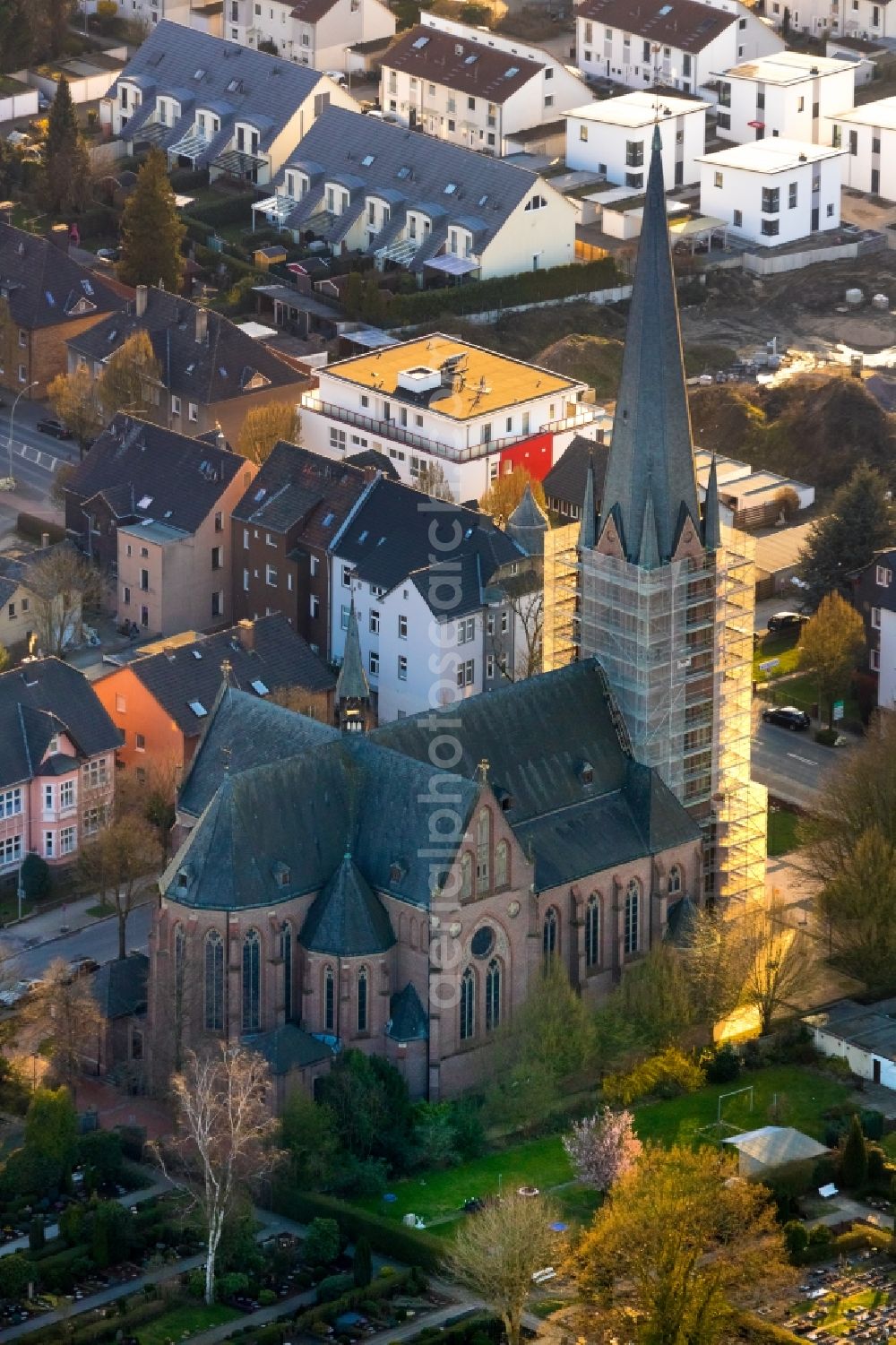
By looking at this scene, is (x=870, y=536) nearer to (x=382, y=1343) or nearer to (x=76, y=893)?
(x=76, y=893)

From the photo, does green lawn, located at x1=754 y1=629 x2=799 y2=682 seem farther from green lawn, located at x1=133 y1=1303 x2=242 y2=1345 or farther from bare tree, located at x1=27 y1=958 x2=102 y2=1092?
green lawn, located at x1=133 y1=1303 x2=242 y2=1345

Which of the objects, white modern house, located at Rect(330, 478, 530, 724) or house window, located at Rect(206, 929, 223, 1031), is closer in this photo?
house window, located at Rect(206, 929, 223, 1031)

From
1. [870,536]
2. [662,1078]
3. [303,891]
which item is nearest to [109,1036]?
[303,891]

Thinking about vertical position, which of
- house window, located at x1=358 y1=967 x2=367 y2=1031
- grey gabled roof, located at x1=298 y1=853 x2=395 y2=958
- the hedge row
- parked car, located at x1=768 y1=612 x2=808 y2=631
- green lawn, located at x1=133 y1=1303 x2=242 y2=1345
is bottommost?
parked car, located at x1=768 y1=612 x2=808 y2=631

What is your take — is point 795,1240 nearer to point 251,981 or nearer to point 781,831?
point 251,981

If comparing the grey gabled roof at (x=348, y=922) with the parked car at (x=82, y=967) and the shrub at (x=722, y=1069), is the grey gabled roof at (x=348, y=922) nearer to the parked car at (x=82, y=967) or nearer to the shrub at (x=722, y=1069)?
the parked car at (x=82, y=967)

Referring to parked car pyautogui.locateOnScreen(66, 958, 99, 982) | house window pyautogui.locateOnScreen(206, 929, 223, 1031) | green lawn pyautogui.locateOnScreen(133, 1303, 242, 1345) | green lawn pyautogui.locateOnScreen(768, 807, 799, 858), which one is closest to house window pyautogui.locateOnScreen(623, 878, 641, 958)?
green lawn pyautogui.locateOnScreen(768, 807, 799, 858)

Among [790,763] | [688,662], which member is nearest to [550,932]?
[688,662]
